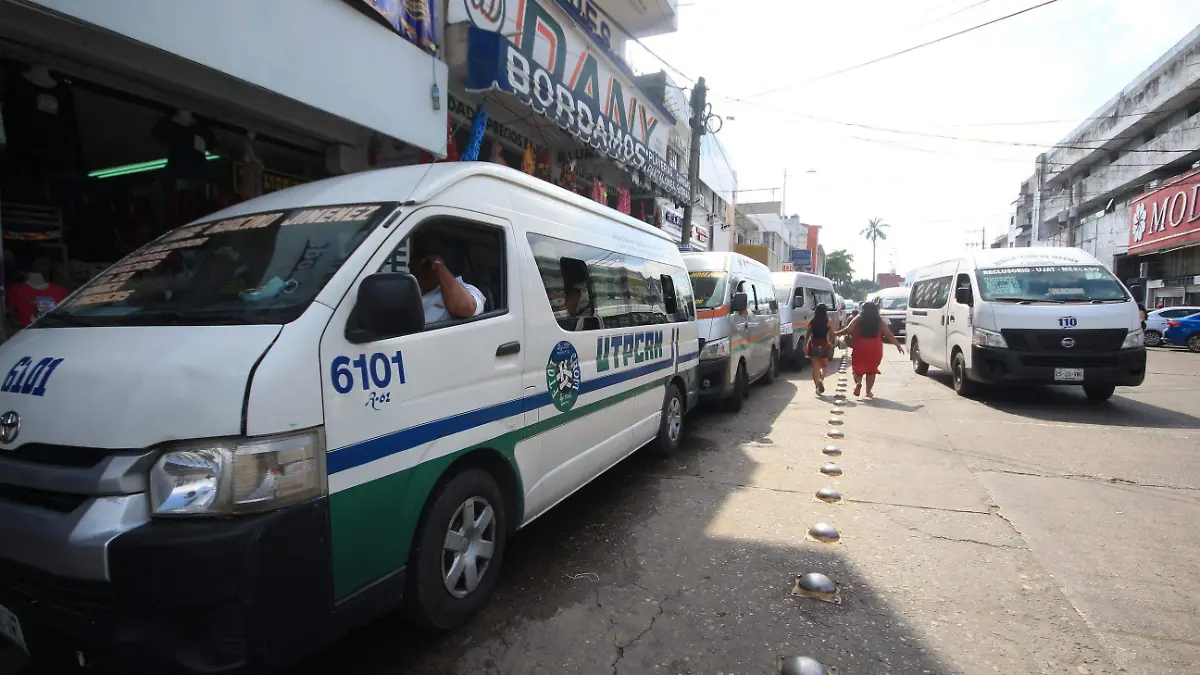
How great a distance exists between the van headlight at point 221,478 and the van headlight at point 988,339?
346 inches

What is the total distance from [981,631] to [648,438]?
288cm

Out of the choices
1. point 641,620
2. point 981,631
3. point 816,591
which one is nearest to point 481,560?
point 641,620

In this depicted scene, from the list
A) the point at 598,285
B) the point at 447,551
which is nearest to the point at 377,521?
the point at 447,551

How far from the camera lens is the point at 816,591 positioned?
126 inches

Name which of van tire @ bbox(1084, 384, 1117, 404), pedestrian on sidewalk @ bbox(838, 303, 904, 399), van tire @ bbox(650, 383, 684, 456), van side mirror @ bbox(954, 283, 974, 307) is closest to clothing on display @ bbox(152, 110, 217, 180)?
van tire @ bbox(650, 383, 684, 456)

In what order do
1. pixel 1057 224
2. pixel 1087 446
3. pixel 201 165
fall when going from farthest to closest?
1. pixel 1057 224
2. pixel 1087 446
3. pixel 201 165

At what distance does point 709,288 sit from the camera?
27.2 feet

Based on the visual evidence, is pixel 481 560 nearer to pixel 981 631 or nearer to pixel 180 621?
pixel 180 621

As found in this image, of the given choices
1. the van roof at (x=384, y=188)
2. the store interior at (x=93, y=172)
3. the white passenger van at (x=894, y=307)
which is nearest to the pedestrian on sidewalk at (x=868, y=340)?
the van roof at (x=384, y=188)

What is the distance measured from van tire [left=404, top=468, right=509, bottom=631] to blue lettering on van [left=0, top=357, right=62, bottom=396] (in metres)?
1.43

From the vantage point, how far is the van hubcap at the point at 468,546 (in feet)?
9.05

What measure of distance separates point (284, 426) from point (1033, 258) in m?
9.99

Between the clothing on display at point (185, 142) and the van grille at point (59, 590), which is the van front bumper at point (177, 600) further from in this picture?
the clothing on display at point (185, 142)

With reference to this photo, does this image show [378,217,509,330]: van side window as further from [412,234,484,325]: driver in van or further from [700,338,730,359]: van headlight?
[700,338,730,359]: van headlight
